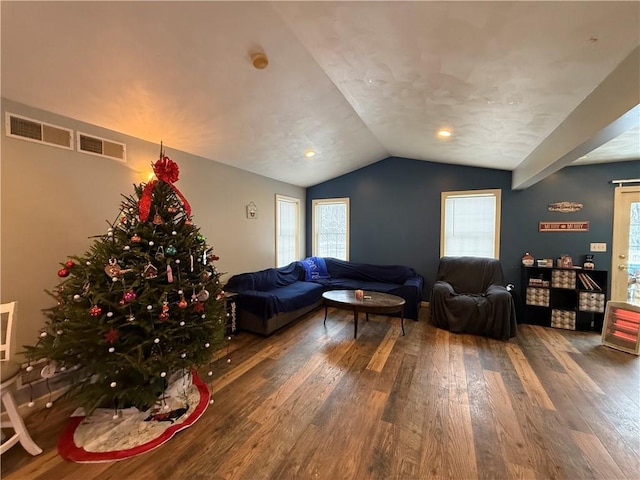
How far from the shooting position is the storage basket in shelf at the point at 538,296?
155 inches

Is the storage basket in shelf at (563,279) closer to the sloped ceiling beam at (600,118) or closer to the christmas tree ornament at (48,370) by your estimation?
the sloped ceiling beam at (600,118)

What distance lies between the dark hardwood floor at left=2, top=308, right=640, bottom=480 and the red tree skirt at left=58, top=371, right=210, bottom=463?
0.20ft

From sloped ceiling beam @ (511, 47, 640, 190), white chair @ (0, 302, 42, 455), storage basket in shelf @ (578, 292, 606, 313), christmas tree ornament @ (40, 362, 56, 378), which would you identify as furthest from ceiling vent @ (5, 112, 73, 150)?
storage basket in shelf @ (578, 292, 606, 313)

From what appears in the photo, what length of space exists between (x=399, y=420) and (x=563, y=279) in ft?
11.6

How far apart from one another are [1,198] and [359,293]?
358cm

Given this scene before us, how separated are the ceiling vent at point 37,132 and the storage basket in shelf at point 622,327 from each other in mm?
6126

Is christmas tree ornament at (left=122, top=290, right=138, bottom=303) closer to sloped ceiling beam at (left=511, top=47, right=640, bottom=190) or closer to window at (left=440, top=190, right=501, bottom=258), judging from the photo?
sloped ceiling beam at (left=511, top=47, right=640, bottom=190)

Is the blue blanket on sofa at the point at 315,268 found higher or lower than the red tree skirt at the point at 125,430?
higher

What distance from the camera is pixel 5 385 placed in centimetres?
153

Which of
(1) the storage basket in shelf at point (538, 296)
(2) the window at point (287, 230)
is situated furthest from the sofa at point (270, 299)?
(1) the storage basket in shelf at point (538, 296)

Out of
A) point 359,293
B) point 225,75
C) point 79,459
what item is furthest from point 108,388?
point 359,293

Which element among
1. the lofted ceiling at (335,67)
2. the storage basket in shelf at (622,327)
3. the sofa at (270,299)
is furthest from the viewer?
the sofa at (270,299)

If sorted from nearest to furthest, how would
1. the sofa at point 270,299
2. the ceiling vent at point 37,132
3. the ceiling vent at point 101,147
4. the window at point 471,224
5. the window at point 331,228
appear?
the ceiling vent at point 37,132
the ceiling vent at point 101,147
the sofa at point 270,299
the window at point 471,224
the window at point 331,228

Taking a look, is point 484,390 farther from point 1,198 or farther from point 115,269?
point 1,198
